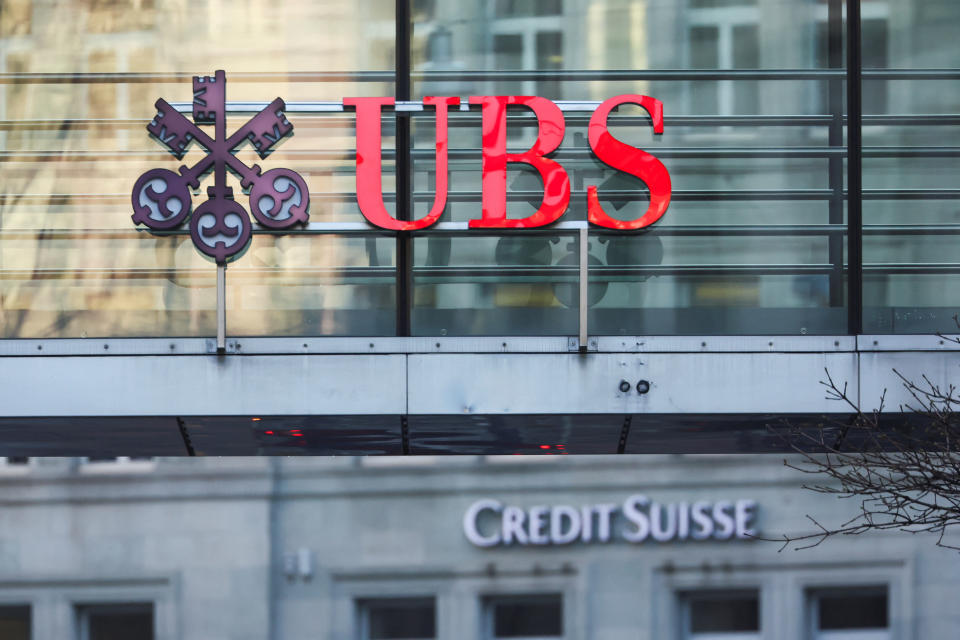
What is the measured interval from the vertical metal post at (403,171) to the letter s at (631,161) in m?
1.43

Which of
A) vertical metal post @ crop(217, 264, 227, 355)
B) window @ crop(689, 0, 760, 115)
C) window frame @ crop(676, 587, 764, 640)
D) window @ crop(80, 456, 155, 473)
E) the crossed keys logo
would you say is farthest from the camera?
window frame @ crop(676, 587, 764, 640)

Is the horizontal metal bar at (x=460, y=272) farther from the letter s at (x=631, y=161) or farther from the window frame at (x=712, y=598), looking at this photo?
the window frame at (x=712, y=598)

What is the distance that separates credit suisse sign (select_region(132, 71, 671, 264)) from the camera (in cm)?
889

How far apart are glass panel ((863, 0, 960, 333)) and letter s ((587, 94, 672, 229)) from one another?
1639 mm

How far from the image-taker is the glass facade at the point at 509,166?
29.6 feet

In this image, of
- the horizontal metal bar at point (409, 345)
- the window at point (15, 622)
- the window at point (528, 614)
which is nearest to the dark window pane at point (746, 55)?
the horizontal metal bar at point (409, 345)

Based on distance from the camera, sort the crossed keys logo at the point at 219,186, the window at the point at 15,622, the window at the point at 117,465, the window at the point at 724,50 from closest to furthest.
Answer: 1. the crossed keys logo at the point at 219,186
2. the window at the point at 724,50
3. the window at the point at 117,465
4. the window at the point at 15,622

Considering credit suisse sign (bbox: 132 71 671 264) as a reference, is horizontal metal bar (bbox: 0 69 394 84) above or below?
above

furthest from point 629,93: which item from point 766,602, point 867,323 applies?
point 766,602

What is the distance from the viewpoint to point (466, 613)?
43.3 feet

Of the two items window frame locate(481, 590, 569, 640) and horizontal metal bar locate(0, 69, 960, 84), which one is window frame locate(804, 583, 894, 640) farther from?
horizontal metal bar locate(0, 69, 960, 84)

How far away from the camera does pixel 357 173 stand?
8875mm

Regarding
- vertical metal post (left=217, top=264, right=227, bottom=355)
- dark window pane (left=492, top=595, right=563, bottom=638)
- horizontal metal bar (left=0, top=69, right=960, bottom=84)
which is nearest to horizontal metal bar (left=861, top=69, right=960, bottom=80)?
horizontal metal bar (left=0, top=69, right=960, bottom=84)

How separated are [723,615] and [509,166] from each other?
702 centimetres
